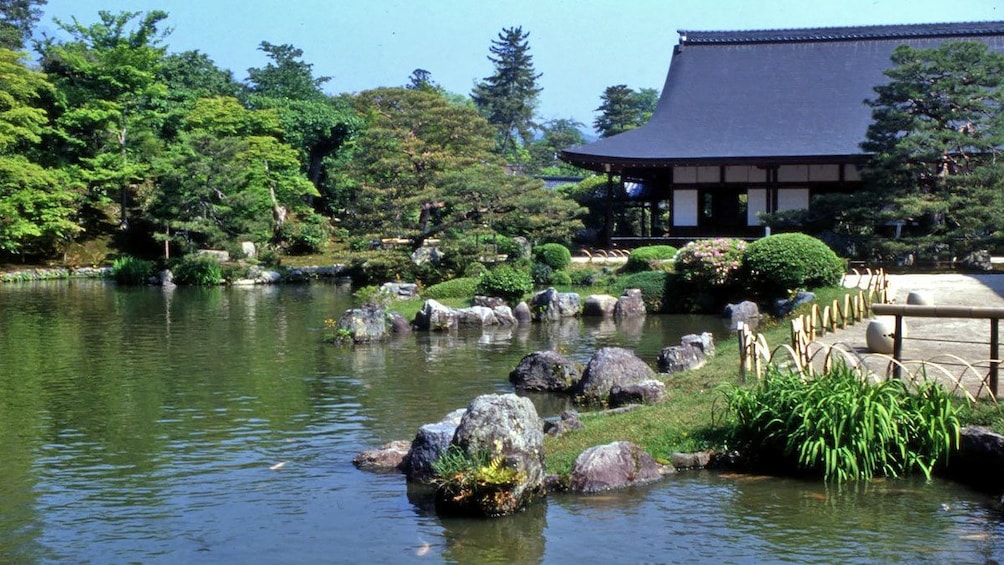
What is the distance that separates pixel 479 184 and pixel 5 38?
80.6 feet

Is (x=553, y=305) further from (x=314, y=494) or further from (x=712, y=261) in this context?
(x=314, y=494)

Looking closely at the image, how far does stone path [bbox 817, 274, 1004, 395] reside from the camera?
36.6ft

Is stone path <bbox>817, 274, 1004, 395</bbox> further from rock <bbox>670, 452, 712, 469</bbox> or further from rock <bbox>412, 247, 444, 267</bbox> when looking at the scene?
rock <bbox>412, 247, 444, 267</bbox>

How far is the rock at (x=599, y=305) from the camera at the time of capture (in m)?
22.4

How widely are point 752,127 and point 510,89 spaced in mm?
44311

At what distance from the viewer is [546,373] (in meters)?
13.9

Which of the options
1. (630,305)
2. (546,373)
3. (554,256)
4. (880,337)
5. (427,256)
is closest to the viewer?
(880,337)

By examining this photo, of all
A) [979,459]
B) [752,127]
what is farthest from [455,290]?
[979,459]

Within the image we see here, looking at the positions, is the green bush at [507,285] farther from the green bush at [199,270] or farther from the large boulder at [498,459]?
the large boulder at [498,459]

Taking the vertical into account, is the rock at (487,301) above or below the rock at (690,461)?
above

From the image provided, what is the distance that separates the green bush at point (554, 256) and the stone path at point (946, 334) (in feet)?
23.3

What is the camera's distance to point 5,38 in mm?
39969

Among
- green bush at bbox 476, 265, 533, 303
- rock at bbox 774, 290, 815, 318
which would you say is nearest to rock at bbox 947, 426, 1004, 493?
rock at bbox 774, 290, 815, 318

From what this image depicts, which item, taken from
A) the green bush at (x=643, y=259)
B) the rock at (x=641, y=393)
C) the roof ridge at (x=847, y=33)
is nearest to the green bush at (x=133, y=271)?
the green bush at (x=643, y=259)
